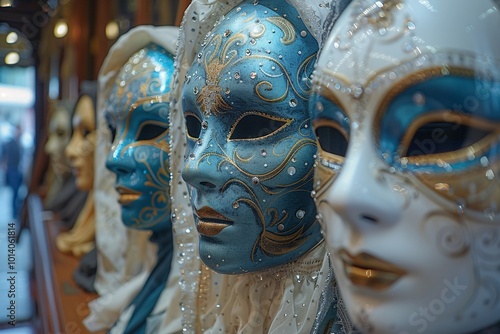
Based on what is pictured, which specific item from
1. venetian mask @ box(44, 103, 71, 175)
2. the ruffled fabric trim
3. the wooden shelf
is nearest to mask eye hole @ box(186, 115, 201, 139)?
the ruffled fabric trim

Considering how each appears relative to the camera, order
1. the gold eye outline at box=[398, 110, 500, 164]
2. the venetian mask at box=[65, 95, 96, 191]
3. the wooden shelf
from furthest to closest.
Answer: the venetian mask at box=[65, 95, 96, 191], the wooden shelf, the gold eye outline at box=[398, 110, 500, 164]

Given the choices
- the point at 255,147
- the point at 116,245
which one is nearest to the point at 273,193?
the point at 255,147

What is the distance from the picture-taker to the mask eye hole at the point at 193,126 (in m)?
1.26

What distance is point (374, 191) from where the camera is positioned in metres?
0.73

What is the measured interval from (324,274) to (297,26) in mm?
408

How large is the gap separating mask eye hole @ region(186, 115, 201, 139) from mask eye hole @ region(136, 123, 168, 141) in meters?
0.43

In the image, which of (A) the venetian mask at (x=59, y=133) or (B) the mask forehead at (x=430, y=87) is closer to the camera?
(B) the mask forehead at (x=430, y=87)

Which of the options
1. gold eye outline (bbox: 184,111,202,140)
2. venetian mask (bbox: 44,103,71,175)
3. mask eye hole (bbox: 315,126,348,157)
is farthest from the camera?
venetian mask (bbox: 44,103,71,175)

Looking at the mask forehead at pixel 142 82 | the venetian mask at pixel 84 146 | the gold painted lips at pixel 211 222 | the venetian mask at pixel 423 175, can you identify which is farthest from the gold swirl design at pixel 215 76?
the venetian mask at pixel 84 146

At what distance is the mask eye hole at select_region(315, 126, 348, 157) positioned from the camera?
2.73ft

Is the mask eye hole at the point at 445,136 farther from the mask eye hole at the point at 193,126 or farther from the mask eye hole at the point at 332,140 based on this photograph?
the mask eye hole at the point at 193,126

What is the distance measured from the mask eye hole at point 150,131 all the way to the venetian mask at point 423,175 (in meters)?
0.99

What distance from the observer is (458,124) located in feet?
2.31

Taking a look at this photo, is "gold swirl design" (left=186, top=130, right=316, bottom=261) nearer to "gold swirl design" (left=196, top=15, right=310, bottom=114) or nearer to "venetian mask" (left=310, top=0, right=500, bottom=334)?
"gold swirl design" (left=196, top=15, right=310, bottom=114)
